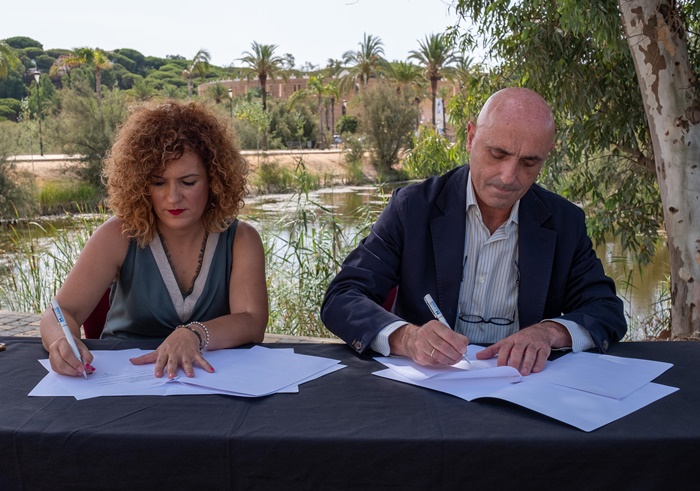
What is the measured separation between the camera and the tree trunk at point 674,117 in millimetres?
3893

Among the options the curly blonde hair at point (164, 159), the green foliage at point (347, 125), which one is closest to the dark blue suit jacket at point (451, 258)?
the curly blonde hair at point (164, 159)

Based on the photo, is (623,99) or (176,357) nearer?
(176,357)

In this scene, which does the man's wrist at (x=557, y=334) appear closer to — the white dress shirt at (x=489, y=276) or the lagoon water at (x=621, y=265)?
the white dress shirt at (x=489, y=276)

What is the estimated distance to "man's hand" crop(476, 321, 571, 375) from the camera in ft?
5.01

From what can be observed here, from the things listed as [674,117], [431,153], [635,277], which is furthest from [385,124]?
[674,117]

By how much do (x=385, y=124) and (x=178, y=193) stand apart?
100 feet

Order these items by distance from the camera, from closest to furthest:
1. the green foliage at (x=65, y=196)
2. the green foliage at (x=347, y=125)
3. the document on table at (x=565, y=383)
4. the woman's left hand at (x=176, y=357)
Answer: the document on table at (x=565, y=383) < the woman's left hand at (x=176, y=357) < the green foliage at (x=65, y=196) < the green foliage at (x=347, y=125)

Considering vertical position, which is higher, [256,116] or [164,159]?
[256,116]

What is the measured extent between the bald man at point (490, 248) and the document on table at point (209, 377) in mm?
289

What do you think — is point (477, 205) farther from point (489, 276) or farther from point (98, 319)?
point (98, 319)

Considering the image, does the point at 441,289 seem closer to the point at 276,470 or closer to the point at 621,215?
the point at 276,470

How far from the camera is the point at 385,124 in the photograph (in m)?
32.1

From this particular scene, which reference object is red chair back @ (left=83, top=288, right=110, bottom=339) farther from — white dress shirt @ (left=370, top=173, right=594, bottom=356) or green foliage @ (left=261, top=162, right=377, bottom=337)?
green foliage @ (left=261, top=162, right=377, bottom=337)

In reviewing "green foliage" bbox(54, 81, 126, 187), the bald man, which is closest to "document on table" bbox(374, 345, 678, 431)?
the bald man
